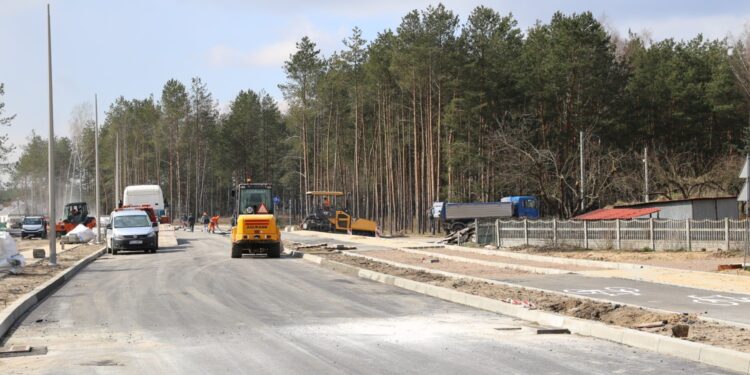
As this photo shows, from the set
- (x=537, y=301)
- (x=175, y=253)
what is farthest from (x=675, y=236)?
(x=175, y=253)

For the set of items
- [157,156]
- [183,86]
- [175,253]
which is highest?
[183,86]

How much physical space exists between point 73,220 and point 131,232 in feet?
98.8

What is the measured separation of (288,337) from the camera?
12.3 meters

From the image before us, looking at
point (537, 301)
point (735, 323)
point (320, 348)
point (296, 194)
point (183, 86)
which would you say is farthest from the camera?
point (296, 194)

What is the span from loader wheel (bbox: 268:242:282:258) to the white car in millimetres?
6999


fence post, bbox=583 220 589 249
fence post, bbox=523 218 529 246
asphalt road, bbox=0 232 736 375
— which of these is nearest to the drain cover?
asphalt road, bbox=0 232 736 375

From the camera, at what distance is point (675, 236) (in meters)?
33.0

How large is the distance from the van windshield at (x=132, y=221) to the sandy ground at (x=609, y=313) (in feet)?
69.4

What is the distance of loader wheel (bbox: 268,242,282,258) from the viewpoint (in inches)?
1374

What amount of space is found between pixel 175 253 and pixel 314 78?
54182 mm

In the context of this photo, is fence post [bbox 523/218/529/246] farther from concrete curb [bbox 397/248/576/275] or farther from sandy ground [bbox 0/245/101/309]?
sandy ground [bbox 0/245/101/309]

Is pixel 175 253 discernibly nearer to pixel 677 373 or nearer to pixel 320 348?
pixel 320 348

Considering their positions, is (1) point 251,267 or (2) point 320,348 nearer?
(2) point 320,348

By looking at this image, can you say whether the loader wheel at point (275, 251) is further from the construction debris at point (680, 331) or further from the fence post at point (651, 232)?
the construction debris at point (680, 331)
